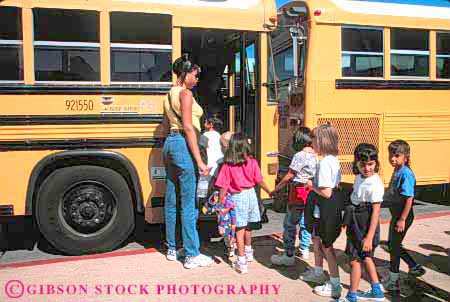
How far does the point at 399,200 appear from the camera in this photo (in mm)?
3732

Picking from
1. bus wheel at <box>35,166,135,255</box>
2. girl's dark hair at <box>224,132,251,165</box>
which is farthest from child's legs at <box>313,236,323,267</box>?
bus wheel at <box>35,166,135,255</box>

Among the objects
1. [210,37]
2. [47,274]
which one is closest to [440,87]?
[210,37]

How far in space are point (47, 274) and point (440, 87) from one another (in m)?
5.34

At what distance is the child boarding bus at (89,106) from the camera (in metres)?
4.44

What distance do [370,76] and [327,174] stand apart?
2.78m

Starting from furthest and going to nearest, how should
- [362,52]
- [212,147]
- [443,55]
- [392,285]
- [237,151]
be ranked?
[443,55], [362,52], [212,147], [237,151], [392,285]

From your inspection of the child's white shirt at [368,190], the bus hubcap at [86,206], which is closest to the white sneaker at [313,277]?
the child's white shirt at [368,190]

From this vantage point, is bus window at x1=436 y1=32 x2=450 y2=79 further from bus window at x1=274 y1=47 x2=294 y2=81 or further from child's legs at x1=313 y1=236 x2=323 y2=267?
child's legs at x1=313 y1=236 x2=323 y2=267

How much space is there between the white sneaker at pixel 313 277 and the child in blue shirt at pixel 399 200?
20.3 inches

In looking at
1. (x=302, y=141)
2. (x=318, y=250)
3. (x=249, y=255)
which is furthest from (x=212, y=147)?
(x=318, y=250)

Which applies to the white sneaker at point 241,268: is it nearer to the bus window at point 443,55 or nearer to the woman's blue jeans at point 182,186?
the woman's blue jeans at point 182,186

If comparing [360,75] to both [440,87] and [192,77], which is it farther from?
[192,77]

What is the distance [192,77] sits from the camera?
14.2 ft

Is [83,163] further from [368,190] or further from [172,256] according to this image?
[368,190]
